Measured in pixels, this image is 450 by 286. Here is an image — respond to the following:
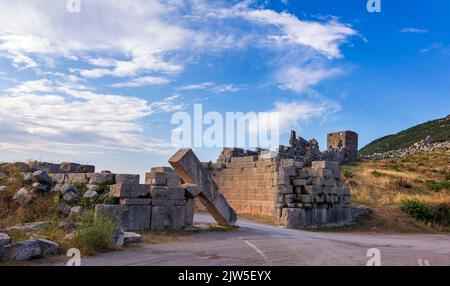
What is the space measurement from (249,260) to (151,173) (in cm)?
661

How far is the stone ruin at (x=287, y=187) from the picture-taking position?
60.5ft

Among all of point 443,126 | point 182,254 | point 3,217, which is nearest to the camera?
point 182,254

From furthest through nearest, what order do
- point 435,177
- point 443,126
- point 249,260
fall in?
point 443,126 < point 435,177 < point 249,260

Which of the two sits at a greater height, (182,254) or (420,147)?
(420,147)

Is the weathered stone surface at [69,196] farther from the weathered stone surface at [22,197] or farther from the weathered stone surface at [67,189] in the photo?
the weathered stone surface at [22,197]

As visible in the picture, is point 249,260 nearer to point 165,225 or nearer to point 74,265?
point 74,265

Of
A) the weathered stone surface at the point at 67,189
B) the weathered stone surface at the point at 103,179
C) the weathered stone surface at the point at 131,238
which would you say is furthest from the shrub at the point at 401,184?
the weathered stone surface at the point at 131,238

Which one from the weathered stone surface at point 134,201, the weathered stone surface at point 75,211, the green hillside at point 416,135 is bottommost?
the weathered stone surface at point 75,211

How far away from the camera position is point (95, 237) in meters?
9.38

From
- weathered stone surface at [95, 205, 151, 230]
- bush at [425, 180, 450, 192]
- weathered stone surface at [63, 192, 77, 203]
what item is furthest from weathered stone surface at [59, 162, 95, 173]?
bush at [425, 180, 450, 192]

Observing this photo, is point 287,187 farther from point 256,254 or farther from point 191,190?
point 256,254

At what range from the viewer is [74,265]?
785 centimetres

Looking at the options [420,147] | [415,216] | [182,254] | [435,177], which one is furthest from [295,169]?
[420,147]

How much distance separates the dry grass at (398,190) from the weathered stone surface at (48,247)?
13301 mm
